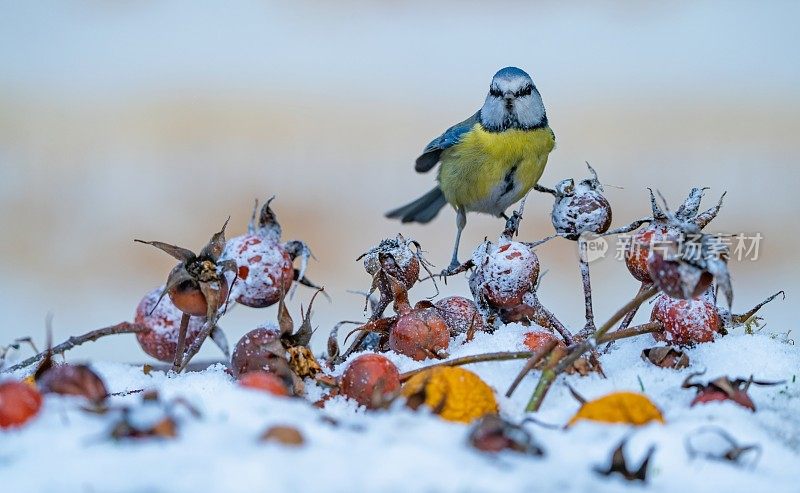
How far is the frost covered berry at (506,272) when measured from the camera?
49.2 inches

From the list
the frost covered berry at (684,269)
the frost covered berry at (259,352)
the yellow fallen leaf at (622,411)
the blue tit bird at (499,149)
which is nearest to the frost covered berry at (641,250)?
the frost covered berry at (684,269)

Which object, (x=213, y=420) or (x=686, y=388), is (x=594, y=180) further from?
(x=213, y=420)

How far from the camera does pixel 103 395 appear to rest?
838 millimetres

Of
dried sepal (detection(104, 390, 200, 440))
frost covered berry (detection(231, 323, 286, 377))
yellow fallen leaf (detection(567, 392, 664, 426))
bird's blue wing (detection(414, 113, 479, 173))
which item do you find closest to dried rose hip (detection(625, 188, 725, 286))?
yellow fallen leaf (detection(567, 392, 664, 426))

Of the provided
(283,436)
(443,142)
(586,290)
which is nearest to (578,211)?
(586,290)

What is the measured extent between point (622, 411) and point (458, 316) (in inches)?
18.4

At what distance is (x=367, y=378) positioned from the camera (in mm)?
1048

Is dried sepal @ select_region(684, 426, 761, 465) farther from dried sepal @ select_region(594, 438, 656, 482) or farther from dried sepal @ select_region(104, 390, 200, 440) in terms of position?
dried sepal @ select_region(104, 390, 200, 440)

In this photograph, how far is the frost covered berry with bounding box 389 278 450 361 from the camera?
1.19 meters

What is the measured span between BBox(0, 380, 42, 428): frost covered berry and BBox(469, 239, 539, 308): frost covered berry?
634mm

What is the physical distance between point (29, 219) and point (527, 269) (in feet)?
10.5

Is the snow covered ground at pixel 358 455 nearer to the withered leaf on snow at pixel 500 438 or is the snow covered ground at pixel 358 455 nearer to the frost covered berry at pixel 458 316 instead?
the withered leaf on snow at pixel 500 438

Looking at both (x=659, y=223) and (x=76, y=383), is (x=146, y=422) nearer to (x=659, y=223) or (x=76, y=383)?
(x=76, y=383)

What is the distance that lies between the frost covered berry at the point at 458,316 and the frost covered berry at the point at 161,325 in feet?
1.08
